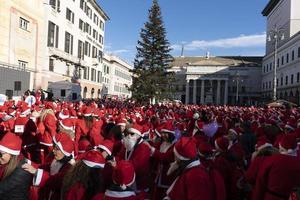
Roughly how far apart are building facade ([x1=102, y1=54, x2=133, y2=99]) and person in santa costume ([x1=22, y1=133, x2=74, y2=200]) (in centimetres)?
7351

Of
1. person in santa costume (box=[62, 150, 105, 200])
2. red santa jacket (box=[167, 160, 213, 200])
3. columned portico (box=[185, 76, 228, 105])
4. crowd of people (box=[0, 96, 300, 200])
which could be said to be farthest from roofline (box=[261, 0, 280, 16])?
person in santa costume (box=[62, 150, 105, 200])

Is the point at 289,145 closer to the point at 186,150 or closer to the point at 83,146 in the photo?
the point at 186,150

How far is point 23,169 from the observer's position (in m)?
4.74

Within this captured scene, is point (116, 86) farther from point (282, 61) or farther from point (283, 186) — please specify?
point (283, 186)

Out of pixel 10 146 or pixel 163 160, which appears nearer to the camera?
pixel 10 146

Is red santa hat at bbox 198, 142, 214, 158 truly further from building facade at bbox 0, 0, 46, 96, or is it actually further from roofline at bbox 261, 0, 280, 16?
roofline at bbox 261, 0, 280, 16

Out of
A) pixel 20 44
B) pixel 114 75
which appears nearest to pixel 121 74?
pixel 114 75

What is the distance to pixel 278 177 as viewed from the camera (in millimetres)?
4918

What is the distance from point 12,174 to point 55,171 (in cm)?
58

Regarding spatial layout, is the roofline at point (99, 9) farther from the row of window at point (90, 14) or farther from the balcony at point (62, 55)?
the balcony at point (62, 55)

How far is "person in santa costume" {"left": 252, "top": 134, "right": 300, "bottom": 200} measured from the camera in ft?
16.1

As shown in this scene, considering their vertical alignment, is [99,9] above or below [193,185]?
above

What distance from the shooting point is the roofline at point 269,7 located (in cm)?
8659

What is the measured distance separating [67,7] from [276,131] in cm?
4552
